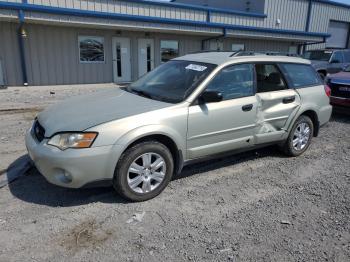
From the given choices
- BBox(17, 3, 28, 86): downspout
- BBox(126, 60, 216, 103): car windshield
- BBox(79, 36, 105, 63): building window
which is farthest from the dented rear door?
BBox(79, 36, 105, 63): building window

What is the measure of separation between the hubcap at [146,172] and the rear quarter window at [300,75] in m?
2.70

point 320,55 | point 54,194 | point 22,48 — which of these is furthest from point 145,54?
point 54,194

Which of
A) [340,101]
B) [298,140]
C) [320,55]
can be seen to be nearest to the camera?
[298,140]

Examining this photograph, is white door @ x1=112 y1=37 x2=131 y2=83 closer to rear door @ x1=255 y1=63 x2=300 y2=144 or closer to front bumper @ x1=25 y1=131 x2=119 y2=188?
rear door @ x1=255 y1=63 x2=300 y2=144

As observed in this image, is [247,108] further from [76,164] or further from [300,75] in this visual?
[76,164]

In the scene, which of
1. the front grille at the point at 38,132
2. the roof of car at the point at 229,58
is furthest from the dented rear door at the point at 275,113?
the front grille at the point at 38,132

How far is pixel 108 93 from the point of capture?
175 inches

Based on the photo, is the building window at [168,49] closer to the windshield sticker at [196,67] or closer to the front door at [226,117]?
the windshield sticker at [196,67]

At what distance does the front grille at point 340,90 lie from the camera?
768 cm

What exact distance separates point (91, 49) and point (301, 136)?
38.4 ft

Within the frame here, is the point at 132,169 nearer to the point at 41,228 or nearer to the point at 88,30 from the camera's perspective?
the point at 41,228

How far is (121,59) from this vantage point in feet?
50.0

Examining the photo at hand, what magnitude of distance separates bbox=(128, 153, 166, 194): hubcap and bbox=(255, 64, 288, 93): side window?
6.25 feet

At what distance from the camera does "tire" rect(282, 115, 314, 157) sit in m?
5.02
